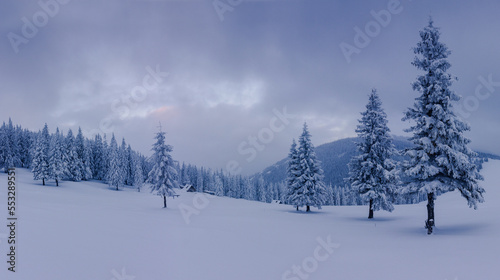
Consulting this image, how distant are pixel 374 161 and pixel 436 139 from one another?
469 inches

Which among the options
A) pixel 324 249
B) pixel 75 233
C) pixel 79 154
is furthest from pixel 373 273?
pixel 79 154

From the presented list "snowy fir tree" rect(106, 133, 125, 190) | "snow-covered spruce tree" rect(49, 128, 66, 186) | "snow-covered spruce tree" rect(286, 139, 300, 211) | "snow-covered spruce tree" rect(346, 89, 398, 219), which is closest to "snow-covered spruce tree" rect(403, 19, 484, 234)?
"snow-covered spruce tree" rect(346, 89, 398, 219)

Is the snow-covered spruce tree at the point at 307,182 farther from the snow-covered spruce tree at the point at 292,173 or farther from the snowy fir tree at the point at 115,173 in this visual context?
the snowy fir tree at the point at 115,173

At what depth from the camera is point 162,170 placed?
40219 mm

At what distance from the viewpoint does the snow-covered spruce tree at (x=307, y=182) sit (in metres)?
38.2

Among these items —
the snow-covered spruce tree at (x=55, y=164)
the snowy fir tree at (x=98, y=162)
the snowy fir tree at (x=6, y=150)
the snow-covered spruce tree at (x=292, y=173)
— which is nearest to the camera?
the snow-covered spruce tree at (x=292, y=173)

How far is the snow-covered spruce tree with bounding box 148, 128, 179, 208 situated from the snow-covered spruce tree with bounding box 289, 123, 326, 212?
18459mm

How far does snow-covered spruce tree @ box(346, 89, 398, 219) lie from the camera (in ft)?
93.6

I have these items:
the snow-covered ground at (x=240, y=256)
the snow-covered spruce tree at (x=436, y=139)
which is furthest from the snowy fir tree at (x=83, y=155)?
the snow-covered spruce tree at (x=436, y=139)

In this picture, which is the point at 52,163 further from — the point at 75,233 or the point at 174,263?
the point at 174,263

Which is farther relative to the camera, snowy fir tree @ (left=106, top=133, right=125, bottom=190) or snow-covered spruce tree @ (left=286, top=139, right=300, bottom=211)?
snowy fir tree @ (left=106, top=133, right=125, bottom=190)

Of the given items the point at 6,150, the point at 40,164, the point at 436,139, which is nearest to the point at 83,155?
the point at 6,150

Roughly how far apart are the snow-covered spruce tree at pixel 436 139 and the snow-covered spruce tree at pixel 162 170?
3194 centimetres

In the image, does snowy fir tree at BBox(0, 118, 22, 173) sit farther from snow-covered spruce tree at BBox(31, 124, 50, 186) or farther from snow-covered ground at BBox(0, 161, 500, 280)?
snow-covered ground at BBox(0, 161, 500, 280)
